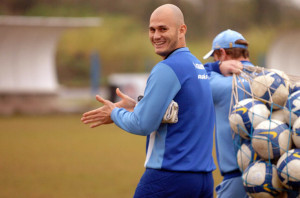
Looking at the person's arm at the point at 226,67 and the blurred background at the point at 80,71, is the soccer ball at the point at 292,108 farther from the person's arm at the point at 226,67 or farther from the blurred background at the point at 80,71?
the blurred background at the point at 80,71

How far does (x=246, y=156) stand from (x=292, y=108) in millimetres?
587

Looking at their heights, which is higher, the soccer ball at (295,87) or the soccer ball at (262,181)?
the soccer ball at (295,87)

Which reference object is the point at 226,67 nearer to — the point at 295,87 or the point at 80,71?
the point at 295,87

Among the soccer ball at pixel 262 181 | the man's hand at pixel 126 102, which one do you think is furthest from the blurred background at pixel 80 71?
the man's hand at pixel 126 102

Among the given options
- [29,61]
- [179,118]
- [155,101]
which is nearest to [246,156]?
[179,118]

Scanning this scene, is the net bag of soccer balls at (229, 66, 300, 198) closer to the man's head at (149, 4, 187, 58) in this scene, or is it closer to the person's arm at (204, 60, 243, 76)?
the person's arm at (204, 60, 243, 76)

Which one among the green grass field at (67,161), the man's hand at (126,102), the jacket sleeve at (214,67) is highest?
the jacket sleeve at (214,67)

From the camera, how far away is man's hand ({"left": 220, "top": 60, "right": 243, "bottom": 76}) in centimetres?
504

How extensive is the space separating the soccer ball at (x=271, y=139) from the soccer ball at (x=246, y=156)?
8.2 inches

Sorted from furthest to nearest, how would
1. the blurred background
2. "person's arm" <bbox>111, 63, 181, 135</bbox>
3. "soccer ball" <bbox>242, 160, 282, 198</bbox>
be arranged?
the blurred background
"soccer ball" <bbox>242, 160, 282, 198</bbox>
"person's arm" <bbox>111, 63, 181, 135</bbox>

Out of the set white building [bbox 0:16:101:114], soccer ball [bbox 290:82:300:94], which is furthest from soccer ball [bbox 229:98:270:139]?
white building [bbox 0:16:101:114]

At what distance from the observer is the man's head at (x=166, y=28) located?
3818mm

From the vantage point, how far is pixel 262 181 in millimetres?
4410

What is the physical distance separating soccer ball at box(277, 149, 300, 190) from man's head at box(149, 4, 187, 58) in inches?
47.6
